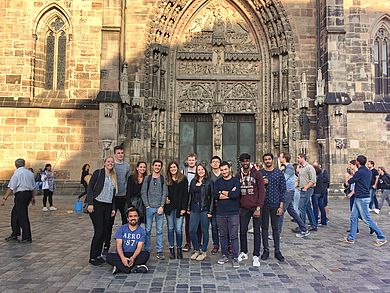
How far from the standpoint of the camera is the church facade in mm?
15906

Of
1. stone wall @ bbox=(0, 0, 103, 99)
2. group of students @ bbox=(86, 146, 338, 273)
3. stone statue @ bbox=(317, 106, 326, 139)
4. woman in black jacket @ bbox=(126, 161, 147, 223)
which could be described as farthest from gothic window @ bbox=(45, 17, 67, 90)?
woman in black jacket @ bbox=(126, 161, 147, 223)

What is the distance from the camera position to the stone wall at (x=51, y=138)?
1652 centimetres

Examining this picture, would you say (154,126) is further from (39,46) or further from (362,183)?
(362,183)

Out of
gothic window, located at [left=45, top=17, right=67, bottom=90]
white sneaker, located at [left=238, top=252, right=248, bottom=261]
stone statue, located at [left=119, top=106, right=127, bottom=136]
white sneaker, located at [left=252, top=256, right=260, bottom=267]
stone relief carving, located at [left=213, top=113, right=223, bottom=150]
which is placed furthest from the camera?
stone relief carving, located at [left=213, top=113, right=223, bottom=150]

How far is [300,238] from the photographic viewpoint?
805 cm

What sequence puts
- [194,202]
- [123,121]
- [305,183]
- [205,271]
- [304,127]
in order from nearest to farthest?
[205,271]
[194,202]
[305,183]
[123,121]
[304,127]

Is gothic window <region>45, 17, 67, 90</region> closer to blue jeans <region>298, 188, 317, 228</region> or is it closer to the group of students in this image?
the group of students

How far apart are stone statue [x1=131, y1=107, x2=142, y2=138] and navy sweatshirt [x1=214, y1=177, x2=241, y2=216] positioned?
35.0 ft

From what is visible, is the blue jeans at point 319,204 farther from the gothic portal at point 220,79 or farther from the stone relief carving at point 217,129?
the stone relief carving at point 217,129

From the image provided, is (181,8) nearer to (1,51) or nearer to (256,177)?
(1,51)

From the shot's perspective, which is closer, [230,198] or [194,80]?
[230,198]

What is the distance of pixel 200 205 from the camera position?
6348mm

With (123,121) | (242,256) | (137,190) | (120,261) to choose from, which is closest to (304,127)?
(123,121)

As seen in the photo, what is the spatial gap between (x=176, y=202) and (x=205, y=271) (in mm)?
1304
